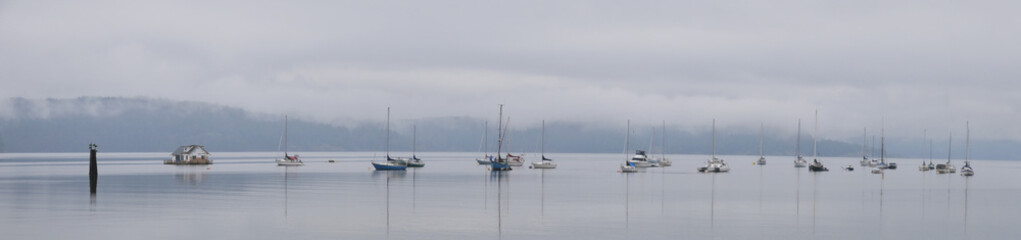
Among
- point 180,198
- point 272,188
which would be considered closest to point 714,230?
point 180,198

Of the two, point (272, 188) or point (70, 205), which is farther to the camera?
point (272, 188)

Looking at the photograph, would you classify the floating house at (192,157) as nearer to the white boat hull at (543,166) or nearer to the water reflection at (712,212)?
the white boat hull at (543,166)

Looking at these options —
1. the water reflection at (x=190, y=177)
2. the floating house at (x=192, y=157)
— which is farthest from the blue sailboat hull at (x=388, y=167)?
the floating house at (x=192, y=157)

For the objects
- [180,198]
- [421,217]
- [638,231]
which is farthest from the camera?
[180,198]

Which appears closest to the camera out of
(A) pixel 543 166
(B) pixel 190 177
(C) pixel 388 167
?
(B) pixel 190 177

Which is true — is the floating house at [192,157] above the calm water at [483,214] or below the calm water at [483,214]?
below

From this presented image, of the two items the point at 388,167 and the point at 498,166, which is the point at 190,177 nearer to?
the point at 388,167

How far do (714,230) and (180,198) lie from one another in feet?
131

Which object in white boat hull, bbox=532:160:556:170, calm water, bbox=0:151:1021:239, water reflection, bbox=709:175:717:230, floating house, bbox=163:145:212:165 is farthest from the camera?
floating house, bbox=163:145:212:165

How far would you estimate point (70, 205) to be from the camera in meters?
59.8

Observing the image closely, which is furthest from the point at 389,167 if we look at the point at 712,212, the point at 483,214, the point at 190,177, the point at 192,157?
Answer: the point at 712,212

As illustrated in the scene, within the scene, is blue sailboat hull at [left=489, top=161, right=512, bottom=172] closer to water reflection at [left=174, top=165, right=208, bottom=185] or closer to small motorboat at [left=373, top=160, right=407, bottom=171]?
small motorboat at [left=373, top=160, right=407, bottom=171]

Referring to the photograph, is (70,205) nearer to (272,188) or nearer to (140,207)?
(140,207)

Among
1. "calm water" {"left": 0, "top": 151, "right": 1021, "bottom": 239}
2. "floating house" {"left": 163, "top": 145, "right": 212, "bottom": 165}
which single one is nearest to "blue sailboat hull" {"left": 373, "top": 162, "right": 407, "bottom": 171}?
"floating house" {"left": 163, "top": 145, "right": 212, "bottom": 165}
